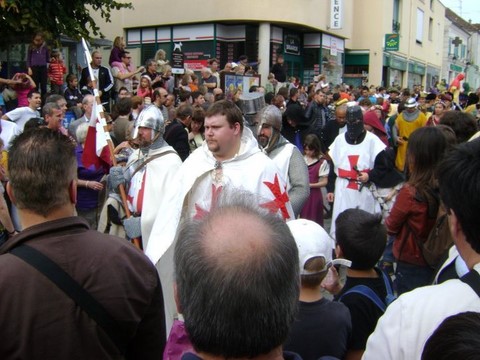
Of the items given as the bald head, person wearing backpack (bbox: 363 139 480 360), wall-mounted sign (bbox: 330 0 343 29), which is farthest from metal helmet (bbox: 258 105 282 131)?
wall-mounted sign (bbox: 330 0 343 29)

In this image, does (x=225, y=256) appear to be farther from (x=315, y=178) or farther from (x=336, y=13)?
(x=336, y=13)

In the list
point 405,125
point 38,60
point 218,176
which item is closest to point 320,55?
point 405,125

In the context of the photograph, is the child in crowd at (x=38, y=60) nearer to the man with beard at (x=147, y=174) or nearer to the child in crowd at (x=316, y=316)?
the man with beard at (x=147, y=174)

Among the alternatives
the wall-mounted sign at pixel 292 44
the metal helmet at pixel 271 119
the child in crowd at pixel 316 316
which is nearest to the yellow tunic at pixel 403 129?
the metal helmet at pixel 271 119

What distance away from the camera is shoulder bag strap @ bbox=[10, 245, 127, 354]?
185cm

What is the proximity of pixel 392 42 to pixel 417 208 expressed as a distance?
2989 centimetres

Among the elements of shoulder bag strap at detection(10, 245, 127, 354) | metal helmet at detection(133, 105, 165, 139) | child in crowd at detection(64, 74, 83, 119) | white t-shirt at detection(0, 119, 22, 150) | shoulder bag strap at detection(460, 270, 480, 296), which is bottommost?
shoulder bag strap at detection(10, 245, 127, 354)

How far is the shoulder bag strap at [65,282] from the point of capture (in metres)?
1.85

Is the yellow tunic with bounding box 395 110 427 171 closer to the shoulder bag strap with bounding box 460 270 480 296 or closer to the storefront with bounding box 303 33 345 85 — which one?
the shoulder bag strap with bounding box 460 270 480 296

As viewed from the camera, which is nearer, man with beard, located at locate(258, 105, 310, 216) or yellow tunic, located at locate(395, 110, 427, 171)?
man with beard, located at locate(258, 105, 310, 216)

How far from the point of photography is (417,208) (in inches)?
142

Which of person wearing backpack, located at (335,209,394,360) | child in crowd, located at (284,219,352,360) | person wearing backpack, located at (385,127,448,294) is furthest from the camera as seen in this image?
person wearing backpack, located at (385,127,448,294)

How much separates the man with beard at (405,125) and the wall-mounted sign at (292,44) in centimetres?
1555

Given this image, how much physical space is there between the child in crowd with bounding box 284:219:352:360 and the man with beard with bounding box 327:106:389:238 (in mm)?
3409
